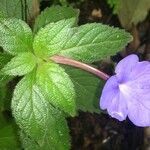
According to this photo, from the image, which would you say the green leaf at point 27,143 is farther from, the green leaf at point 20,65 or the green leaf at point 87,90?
the green leaf at point 20,65

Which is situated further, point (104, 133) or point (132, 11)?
point (132, 11)

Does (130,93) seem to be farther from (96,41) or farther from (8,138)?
(8,138)

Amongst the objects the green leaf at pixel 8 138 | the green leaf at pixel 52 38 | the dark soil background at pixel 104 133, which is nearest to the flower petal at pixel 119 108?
the green leaf at pixel 52 38

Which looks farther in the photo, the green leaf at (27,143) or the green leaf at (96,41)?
the green leaf at (27,143)

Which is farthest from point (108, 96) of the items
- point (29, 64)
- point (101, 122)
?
point (101, 122)

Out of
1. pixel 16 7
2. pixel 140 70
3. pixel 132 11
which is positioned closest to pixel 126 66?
pixel 140 70

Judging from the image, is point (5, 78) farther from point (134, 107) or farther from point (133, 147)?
point (133, 147)

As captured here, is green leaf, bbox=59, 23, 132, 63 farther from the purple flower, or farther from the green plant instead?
the purple flower
